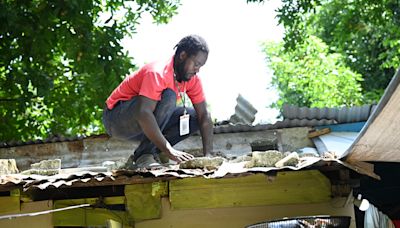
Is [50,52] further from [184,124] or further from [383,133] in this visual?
[383,133]

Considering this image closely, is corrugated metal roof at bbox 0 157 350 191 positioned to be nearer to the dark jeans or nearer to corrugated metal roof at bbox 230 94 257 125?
the dark jeans

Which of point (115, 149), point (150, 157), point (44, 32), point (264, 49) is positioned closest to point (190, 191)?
point (150, 157)

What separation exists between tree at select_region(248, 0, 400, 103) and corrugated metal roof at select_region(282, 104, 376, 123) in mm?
3537

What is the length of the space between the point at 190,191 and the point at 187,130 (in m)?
1.02

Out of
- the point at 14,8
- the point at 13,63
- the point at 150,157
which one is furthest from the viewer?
the point at 13,63

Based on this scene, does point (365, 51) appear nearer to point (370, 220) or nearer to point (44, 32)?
point (44, 32)

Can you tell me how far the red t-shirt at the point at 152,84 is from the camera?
5.63 meters

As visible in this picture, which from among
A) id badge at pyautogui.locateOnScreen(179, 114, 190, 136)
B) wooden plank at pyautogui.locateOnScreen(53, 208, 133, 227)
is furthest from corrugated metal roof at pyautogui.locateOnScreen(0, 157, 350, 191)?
id badge at pyautogui.locateOnScreen(179, 114, 190, 136)

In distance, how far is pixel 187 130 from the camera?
6.29 meters

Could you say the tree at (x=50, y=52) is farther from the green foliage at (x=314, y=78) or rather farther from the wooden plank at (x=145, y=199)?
the green foliage at (x=314, y=78)

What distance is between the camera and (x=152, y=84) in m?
5.62

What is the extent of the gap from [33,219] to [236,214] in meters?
1.76

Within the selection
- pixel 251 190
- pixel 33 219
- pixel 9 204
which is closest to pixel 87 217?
pixel 33 219

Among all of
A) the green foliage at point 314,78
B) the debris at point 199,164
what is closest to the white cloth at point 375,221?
the debris at point 199,164
